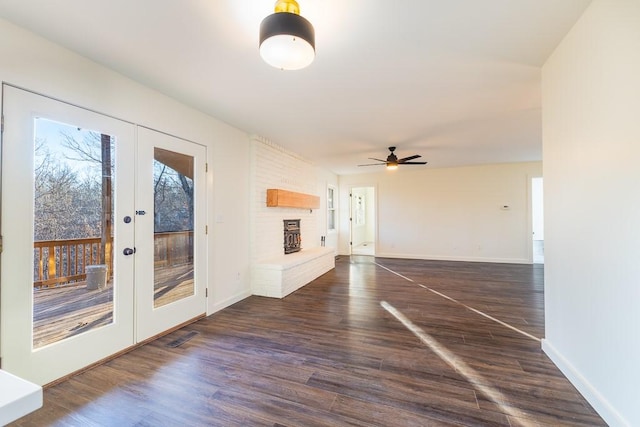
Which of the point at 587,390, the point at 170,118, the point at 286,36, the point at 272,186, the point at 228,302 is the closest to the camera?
the point at 286,36

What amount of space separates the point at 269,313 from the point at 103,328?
1.72m

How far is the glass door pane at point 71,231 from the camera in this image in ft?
6.87

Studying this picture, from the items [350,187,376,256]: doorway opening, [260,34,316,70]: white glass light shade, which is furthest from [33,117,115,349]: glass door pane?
[350,187,376,256]: doorway opening

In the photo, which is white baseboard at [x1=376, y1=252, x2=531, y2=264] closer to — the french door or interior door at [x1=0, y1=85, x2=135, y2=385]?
the french door

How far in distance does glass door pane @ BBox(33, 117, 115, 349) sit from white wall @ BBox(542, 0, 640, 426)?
3.65 metres

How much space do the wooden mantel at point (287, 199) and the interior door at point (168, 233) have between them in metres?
1.41

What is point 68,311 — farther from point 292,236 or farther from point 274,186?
point 292,236

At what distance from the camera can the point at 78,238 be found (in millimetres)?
2316

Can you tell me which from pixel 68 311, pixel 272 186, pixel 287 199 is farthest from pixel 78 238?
pixel 287 199

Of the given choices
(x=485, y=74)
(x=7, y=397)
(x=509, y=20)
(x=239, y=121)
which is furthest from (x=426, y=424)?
(x=239, y=121)

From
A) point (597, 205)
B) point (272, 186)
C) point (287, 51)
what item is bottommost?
point (597, 205)

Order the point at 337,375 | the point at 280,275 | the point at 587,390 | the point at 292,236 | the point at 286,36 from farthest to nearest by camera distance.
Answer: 1. the point at 292,236
2. the point at 280,275
3. the point at 337,375
4. the point at 587,390
5. the point at 286,36

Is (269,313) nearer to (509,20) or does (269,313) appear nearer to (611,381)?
(611,381)

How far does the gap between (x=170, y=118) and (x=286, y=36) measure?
6.86 feet
